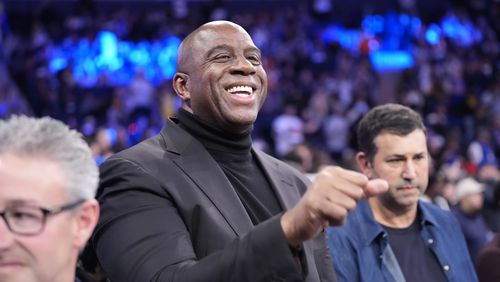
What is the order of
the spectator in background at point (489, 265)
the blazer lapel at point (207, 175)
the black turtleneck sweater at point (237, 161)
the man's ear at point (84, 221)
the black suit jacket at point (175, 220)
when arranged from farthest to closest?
the spectator in background at point (489, 265), the black turtleneck sweater at point (237, 161), the blazer lapel at point (207, 175), the black suit jacket at point (175, 220), the man's ear at point (84, 221)

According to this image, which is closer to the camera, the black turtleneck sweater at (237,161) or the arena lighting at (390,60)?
the black turtleneck sweater at (237,161)

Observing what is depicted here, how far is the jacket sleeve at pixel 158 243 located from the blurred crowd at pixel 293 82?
9.16 meters

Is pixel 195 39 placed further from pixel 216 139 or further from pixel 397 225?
pixel 397 225

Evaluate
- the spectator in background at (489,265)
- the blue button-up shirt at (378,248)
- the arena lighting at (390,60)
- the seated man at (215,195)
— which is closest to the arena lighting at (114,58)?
the arena lighting at (390,60)

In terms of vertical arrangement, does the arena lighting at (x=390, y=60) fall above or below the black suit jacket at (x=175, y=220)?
above

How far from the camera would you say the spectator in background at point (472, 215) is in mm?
6910

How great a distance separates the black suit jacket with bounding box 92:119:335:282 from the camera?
7.33 feet

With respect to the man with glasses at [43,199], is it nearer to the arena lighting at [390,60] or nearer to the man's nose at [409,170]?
the man's nose at [409,170]

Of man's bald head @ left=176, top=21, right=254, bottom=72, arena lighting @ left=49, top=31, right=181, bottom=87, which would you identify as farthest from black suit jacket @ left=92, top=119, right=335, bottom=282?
arena lighting @ left=49, top=31, right=181, bottom=87

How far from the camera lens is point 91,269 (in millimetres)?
3453

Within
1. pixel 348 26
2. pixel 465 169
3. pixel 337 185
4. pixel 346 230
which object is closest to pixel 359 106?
pixel 465 169

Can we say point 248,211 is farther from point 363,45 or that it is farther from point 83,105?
point 363,45

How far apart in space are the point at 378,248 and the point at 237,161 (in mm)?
945

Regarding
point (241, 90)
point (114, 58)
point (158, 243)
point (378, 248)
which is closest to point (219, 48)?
point (241, 90)
